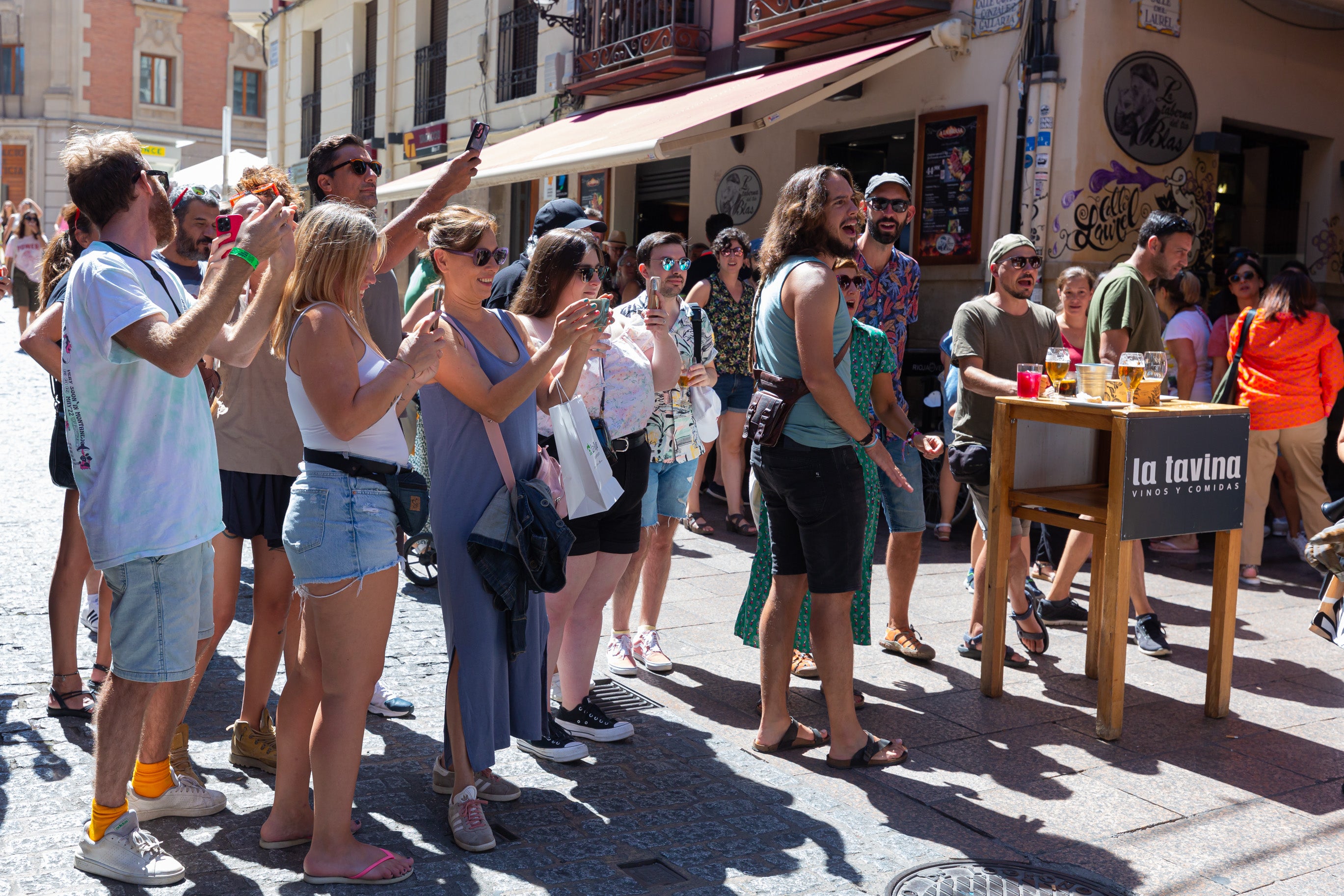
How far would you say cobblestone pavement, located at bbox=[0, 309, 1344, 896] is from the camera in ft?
10.7

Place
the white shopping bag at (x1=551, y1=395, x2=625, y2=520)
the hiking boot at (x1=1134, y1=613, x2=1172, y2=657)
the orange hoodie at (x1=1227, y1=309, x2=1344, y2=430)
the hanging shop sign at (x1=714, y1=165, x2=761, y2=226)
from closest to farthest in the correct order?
the white shopping bag at (x1=551, y1=395, x2=625, y2=520), the hiking boot at (x1=1134, y1=613, x2=1172, y2=657), the orange hoodie at (x1=1227, y1=309, x2=1344, y2=430), the hanging shop sign at (x1=714, y1=165, x2=761, y2=226)

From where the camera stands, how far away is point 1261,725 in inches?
183

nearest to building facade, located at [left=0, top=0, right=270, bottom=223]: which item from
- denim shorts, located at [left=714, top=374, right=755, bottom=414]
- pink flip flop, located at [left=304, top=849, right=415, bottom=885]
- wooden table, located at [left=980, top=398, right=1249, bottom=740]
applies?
denim shorts, located at [left=714, top=374, right=755, bottom=414]

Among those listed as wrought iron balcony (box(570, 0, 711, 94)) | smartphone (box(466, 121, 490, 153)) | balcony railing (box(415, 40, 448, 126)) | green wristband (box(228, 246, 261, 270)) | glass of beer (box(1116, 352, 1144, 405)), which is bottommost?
glass of beer (box(1116, 352, 1144, 405))

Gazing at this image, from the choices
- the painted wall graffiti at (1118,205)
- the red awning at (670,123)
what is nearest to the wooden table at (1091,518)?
the painted wall graffiti at (1118,205)

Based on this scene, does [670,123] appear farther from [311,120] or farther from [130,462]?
[311,120]

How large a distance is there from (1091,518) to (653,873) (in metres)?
2.44

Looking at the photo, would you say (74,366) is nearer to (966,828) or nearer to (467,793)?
(467,793)

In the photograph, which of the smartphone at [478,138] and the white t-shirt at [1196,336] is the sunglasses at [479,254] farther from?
the white t-shirt at [1196,336]

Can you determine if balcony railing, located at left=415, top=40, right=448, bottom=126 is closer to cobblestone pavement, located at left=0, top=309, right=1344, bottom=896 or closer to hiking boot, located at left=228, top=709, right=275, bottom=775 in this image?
cobblestone pavement, located at left=0, top=309, right=1344, bottom=896

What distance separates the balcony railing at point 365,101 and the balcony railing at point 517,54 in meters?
4.81

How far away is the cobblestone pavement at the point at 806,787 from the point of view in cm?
327

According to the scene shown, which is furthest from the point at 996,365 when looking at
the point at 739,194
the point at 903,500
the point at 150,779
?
the point at 739,194

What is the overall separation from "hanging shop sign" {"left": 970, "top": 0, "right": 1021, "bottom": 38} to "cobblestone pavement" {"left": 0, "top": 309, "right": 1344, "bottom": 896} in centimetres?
505
